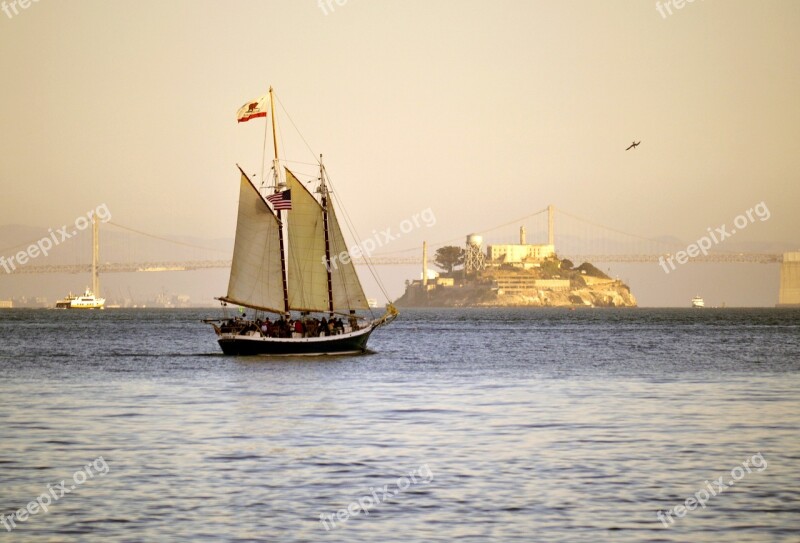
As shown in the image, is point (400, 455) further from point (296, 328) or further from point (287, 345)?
point (296, 328)

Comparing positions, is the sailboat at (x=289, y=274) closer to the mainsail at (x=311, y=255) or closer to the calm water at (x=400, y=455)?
the mainsail at (x=311, y=255)

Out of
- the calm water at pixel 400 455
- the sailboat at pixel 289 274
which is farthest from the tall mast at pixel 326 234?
the calm water at pixel 400 455

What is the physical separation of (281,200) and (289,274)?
4.19 metres

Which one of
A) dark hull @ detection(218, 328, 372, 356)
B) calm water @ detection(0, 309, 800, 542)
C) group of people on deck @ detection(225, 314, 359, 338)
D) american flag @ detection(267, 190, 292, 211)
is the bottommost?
calm water @ detection(0, 309, 800, 542)

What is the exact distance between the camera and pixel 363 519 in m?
19.3

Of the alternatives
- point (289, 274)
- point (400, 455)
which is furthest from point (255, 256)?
point (400, 455)

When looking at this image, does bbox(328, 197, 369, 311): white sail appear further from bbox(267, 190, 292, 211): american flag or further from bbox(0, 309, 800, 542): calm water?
bbox(0, 309, 800, 542): calm water

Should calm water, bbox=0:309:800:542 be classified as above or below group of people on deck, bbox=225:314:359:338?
below

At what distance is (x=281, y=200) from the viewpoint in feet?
210

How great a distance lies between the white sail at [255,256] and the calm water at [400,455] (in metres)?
13.1

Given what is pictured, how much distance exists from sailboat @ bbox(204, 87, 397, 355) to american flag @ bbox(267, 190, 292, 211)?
53 mm

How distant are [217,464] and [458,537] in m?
7.77

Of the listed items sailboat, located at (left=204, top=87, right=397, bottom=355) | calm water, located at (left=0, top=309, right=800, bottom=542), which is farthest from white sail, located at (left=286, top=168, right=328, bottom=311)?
calm water, located at (left=0, top=309, right=800, bottom=542)

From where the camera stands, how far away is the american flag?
63750mm
